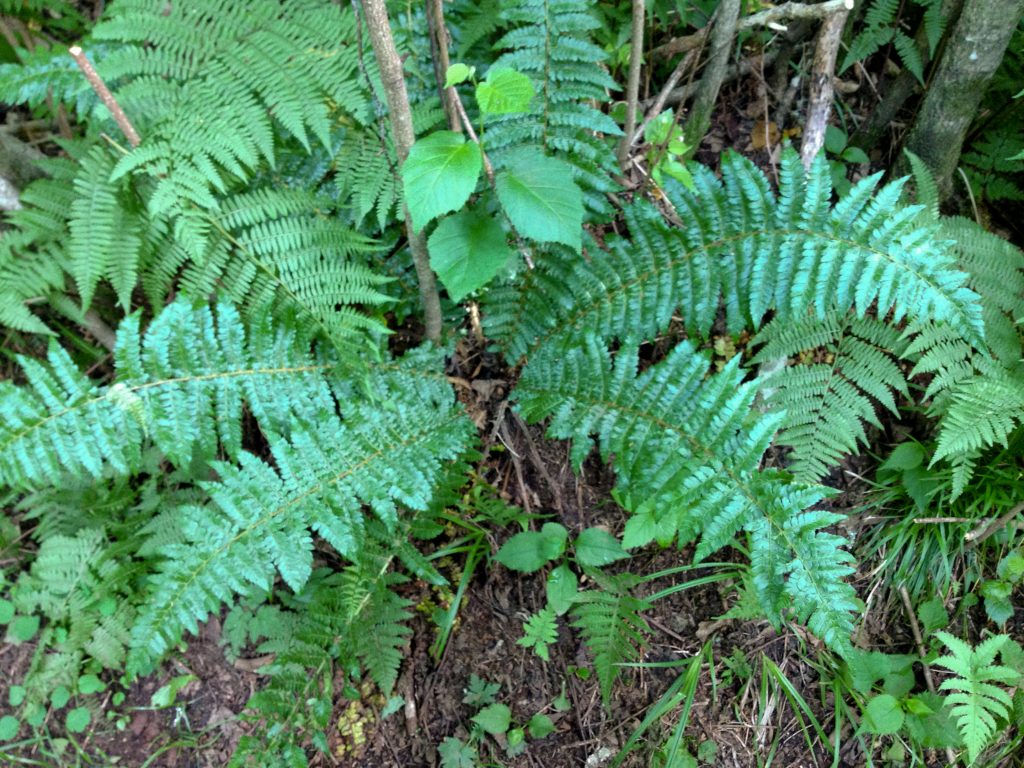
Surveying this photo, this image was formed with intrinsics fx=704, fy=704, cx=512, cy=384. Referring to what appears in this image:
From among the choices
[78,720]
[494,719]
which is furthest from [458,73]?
[78,720]

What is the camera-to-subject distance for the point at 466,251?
2.01 m

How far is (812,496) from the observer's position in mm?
1760

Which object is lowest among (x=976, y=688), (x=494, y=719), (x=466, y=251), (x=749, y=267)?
(x=494, y=719)

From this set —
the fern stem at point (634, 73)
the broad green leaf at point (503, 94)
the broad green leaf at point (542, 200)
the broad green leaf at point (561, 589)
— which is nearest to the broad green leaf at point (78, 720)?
the broad green leaf at point (561, 589)

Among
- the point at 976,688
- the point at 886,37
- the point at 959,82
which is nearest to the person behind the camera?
the point at 976,688

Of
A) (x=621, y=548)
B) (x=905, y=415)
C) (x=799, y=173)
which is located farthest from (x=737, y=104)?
(x=621, y=548)

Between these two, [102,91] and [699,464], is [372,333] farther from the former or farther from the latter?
[699,464]

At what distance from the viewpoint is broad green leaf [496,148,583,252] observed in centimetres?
186

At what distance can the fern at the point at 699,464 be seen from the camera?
1.69 m

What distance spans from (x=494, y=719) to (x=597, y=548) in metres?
0.70

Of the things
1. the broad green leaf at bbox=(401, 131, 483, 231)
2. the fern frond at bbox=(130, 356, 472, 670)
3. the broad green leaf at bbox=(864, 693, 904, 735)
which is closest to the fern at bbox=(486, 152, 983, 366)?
the fern frond at bbox=(130, 356, 472, 670)

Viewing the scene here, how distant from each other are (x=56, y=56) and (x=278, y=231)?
0.92 m

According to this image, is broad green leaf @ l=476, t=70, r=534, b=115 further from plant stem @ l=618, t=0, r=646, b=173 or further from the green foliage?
the green foliage

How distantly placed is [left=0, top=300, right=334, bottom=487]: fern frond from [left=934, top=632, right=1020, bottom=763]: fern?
6.96 ft
